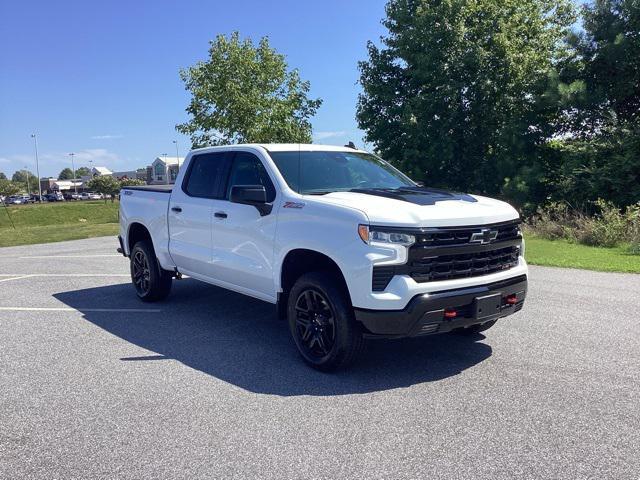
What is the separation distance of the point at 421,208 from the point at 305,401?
178 cm

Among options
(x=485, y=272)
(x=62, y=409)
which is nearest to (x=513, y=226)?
(x=485, y=272)

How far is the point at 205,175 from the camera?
659 centimetres

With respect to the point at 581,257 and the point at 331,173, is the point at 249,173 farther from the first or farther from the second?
the point at 581,257

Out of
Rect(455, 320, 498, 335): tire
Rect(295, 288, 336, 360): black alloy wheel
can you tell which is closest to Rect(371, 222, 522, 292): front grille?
Rect(295, 288, 336, 360): black alloy wheel

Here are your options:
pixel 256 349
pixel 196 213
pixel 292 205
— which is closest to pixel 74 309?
pixel 196 213

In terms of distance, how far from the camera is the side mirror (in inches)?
202

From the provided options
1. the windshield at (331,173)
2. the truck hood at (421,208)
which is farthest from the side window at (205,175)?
the truck hood at (421,208)

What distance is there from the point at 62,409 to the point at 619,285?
7836 millimetres

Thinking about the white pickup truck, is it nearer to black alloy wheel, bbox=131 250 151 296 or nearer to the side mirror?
the side mirror

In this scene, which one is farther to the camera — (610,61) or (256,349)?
(610,61)

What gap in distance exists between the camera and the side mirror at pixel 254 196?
513cm

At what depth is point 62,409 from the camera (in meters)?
4.16

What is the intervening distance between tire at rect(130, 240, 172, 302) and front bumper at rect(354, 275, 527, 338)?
402cm

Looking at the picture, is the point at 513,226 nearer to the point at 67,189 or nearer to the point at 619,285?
the point at 619,285
